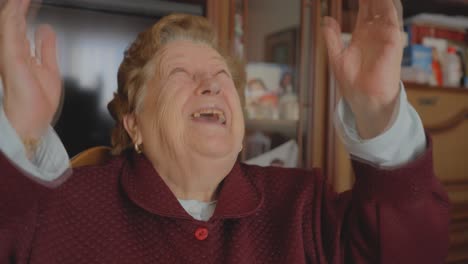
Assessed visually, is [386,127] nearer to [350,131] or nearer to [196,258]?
[350,131]

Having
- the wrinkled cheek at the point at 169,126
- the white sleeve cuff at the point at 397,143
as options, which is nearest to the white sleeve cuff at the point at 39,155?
the wrinkled cheek at the point at 169,126

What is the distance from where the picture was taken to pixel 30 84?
2.17 feet

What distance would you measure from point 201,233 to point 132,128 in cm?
35

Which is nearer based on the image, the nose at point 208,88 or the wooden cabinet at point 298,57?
the nose at point 208,88

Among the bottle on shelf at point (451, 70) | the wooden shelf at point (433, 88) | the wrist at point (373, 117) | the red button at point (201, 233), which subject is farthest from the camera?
the bottle on shelf at point (451, 70)

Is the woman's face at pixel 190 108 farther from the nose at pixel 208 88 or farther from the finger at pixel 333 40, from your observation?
the finger at pixel 333 40

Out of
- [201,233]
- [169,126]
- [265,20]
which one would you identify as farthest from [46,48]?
[265,20]

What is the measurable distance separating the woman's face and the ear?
24 mm

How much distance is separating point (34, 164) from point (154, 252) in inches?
11.2

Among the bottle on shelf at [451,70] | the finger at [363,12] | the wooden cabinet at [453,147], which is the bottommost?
the wooden cabinet at [453,147]

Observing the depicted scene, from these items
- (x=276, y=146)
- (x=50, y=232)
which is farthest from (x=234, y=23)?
(x=50, y=232)

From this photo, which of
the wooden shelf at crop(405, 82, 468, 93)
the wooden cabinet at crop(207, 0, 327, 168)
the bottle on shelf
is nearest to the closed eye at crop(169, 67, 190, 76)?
the wooden cabinet at crop(207, 0, 327, 168)

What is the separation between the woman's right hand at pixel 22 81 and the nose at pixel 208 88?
1.11 ft

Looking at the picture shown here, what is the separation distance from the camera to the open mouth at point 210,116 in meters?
0.98
